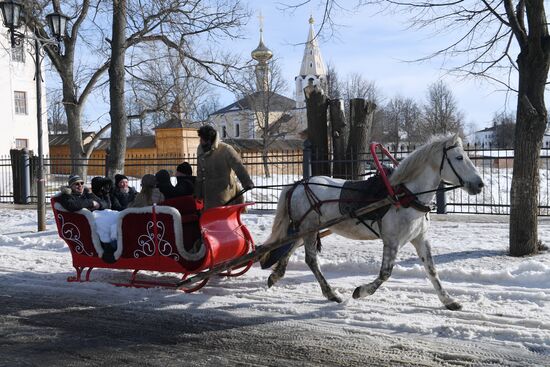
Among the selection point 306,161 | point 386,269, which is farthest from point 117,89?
point 386,269

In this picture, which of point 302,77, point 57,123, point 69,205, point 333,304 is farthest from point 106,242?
point 302,77

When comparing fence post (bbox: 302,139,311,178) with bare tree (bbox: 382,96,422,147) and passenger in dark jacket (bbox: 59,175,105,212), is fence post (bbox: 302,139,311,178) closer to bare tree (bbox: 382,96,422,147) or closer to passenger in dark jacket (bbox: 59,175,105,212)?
passenger in dark jacket (bbox: 59,175,105,212)

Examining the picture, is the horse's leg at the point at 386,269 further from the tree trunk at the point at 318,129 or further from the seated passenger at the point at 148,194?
the tree trunk at the point at 318,129

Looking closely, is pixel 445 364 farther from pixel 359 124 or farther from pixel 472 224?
pixel 359 124

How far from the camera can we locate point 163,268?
7113 mm

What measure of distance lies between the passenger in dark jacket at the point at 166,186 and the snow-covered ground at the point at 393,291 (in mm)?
1232

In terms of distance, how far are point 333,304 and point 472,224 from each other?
6.23 meters

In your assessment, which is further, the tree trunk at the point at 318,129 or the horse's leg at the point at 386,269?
the tree trunk at the point at 318,129

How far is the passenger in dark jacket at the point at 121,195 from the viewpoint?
8.65 meters

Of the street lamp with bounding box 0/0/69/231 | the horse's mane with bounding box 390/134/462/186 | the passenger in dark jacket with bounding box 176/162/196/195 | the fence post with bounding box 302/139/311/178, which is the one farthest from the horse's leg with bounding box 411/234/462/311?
the street lamp with bounding box 0/0/69/231

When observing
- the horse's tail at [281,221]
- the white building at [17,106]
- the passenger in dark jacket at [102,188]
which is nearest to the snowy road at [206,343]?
the horse's tail at [281,221]

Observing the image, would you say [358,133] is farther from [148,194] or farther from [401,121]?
[401,121]

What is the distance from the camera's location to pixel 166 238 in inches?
275

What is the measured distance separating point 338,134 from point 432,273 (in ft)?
26.5
